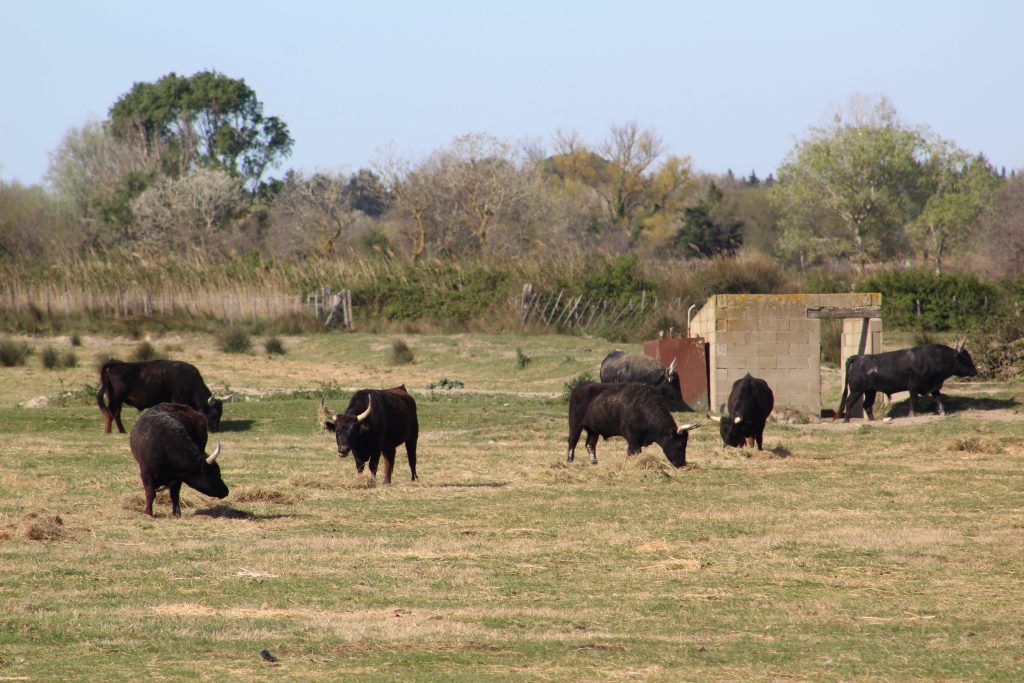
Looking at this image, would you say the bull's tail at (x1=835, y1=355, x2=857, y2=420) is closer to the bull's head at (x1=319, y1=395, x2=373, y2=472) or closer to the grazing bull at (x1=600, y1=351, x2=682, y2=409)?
the grazing bull at (x1=600, y1=351, x2=682, y2=409)

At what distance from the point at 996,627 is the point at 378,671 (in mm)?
4283

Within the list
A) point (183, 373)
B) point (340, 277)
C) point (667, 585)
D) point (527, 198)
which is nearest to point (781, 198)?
point (527, 198)

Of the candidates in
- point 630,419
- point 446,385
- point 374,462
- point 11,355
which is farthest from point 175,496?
point 11,355

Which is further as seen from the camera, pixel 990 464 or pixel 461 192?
pixel 461 192

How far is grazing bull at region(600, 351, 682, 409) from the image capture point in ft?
92.7

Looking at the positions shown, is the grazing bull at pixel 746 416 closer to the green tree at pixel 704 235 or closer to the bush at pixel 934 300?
the bush at pixel 934 300

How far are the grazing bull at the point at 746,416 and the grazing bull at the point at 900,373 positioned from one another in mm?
6693

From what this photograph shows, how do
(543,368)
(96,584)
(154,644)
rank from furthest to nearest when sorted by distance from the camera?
(543,368) < (96,584) < (154,644)

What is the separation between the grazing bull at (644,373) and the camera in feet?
92.7

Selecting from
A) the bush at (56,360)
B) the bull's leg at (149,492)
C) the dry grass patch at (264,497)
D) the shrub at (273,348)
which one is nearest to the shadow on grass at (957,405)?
the dry grass patch at (264,497)

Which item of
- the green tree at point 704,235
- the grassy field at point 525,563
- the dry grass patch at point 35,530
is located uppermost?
the green tree at point 704,235

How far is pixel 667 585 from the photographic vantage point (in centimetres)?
1088

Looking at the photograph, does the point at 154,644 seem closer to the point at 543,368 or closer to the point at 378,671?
the point at 378,671

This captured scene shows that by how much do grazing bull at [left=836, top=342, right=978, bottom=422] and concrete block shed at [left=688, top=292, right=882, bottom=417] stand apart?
0.71 meters
